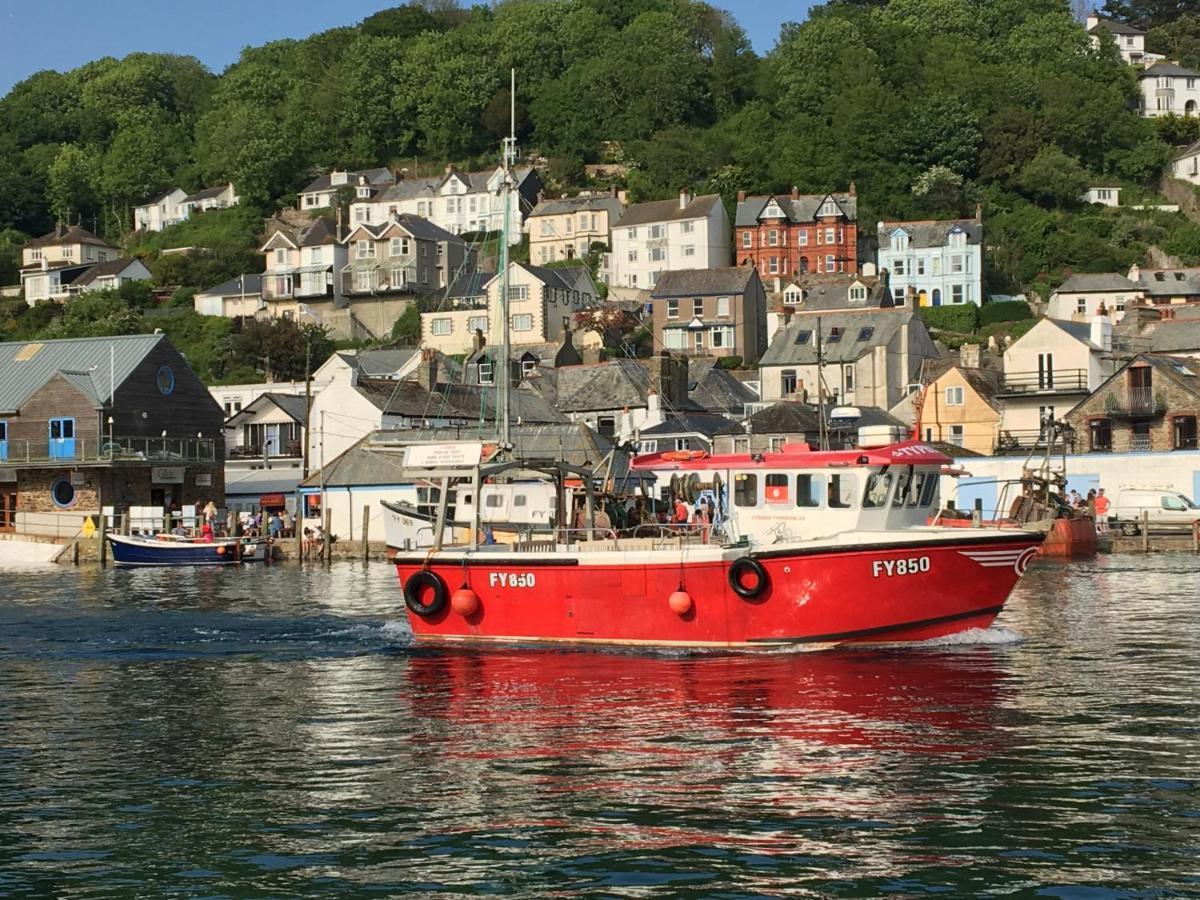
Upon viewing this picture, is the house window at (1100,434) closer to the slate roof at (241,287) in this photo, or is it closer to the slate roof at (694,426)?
the slate roof at (694,426)

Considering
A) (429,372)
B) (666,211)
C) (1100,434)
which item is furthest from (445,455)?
(666,211)

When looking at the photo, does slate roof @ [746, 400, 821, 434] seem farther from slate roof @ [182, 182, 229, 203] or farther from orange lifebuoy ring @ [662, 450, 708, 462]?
slate roof @ [182, 182, 229, 203]

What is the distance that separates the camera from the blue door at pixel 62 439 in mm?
75875

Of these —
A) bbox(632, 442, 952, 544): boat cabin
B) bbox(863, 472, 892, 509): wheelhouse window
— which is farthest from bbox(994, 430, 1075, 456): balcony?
bbox(863, 472, 892, 509): wheelhouse window

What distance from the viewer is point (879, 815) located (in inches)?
760

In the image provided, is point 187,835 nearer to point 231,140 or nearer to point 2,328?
point 2,328

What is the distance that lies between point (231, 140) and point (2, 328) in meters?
49.4

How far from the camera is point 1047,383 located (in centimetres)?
8756

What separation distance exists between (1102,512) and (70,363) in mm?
51517

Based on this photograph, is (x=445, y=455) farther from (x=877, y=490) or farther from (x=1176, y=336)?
(x=1176, y=336)

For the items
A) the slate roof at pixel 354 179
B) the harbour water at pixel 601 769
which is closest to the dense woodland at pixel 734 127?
the slate roof at pixel 354 179

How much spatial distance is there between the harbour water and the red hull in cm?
69

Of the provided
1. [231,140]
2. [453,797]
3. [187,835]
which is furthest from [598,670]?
[231,140]

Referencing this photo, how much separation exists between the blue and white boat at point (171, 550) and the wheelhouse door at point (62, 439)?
23.8ft
